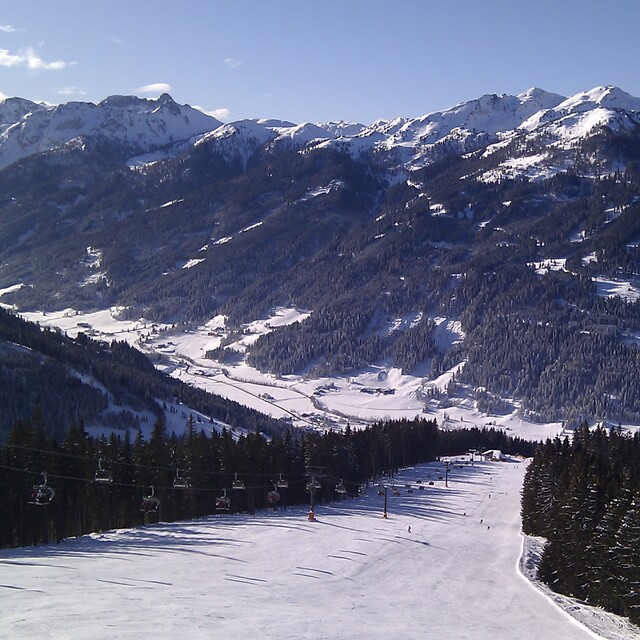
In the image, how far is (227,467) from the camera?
92938mm

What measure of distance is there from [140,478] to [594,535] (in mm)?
44079

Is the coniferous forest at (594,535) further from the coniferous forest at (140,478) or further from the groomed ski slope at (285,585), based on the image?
the coniferous forest at (140,478)

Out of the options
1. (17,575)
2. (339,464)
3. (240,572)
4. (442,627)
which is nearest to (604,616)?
(442,627)

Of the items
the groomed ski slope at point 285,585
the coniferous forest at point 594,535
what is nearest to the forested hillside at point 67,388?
the groomed ski slope at point 285,585

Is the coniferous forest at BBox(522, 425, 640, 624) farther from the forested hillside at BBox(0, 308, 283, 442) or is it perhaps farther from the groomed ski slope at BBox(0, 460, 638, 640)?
the forested hillside at BBox(0, 308, 283, 442)

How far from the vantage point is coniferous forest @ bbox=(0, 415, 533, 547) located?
69312 millimetres

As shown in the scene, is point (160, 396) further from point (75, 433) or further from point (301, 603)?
point (301, 603)

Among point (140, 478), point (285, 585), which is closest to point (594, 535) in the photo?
point (285, 585)

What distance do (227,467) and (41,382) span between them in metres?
72.4

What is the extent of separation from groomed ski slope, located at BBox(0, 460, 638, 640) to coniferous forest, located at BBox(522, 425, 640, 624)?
2154 mm

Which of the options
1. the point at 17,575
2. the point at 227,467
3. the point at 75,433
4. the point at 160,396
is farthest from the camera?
the point at 160,396

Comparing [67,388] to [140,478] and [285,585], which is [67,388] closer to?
[140,478]

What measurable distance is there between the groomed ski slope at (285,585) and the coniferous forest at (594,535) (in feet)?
7.07

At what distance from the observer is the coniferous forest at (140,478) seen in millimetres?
69312
